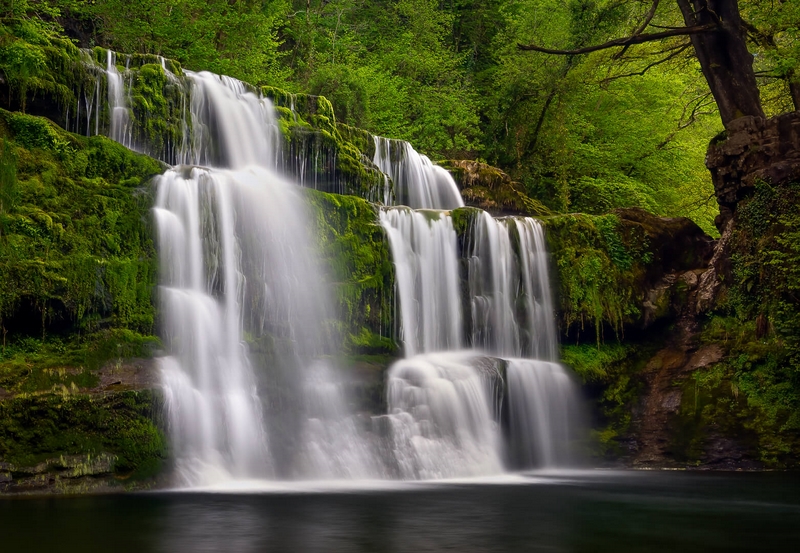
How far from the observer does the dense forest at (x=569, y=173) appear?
1188 cm

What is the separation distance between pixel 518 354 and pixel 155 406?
8.29 m

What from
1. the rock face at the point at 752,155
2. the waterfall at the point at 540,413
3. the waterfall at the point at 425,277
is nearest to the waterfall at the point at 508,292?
the waterfall at the point at 425,277

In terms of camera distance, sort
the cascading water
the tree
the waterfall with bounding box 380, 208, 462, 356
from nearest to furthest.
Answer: the cascading water < the tree < the waterfall with bounding box 380, 208, 462, 356

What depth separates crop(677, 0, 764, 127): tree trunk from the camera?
15.5 metres

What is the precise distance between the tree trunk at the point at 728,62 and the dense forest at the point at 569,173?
0.04 meters

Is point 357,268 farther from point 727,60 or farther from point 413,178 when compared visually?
point 727,60

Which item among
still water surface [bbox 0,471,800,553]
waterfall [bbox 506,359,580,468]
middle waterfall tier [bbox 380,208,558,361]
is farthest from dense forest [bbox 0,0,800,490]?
still water surface [bbox 0,471,800,553]

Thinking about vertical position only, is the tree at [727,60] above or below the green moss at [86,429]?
above

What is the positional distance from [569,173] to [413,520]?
22211 mm

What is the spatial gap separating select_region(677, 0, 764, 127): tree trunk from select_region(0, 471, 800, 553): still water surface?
300 inches

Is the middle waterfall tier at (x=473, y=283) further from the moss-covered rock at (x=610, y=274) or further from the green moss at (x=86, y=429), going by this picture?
the green moss at (x=86, y=429)

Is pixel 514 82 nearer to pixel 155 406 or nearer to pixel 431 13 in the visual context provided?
pixel 431 13

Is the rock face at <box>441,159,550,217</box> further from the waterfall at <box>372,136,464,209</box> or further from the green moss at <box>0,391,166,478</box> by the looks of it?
the green moss at <box>0,391,166,478</box>

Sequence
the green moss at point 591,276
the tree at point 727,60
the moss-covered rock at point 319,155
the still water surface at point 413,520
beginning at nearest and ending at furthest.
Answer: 1. the still water surface at point 413,520
2. the tree at point 727,60
3. the green moss at point 591,276
4. the moss-covered rock at point 319,155
